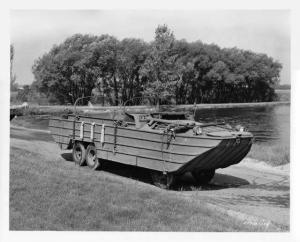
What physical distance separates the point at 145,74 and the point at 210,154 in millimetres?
14822

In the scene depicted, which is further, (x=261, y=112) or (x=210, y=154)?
(x=261, y=112)

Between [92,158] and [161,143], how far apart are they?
3366 mm

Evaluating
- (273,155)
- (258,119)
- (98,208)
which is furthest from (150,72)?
(98,208)

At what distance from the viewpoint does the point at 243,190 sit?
1244 centimetres

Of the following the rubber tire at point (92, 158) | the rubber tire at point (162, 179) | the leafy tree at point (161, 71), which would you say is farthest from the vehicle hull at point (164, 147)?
the leafy tree at point (161, 71)

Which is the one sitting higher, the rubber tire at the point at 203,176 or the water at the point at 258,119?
the water at the point at 258,119

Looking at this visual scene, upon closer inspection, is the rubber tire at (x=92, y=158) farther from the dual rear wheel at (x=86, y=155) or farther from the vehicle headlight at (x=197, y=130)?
the vehicle headlight at (x=197, y=130)

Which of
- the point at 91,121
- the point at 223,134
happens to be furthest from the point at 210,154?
the point at 91,121

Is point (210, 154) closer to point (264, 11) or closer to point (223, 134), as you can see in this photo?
point (223, 134)

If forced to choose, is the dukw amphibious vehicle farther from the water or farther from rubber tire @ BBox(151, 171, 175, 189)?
the water

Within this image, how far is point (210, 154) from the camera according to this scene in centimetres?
1124

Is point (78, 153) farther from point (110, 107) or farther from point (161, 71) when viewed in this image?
point (161, 71)

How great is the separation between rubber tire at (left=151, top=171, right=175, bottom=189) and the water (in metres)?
7.30

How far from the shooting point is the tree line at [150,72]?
1905 cm
